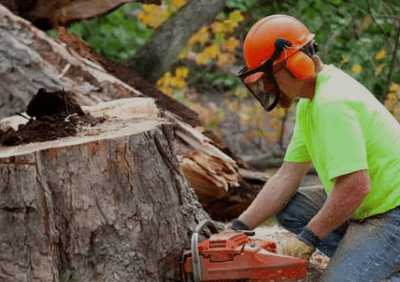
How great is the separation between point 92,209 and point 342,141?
1.15 meters

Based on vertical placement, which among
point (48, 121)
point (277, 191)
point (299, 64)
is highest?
point (299, 64)

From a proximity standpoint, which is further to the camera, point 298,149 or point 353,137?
point 298,149

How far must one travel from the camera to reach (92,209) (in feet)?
11.8

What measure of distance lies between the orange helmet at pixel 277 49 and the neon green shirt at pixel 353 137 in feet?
0.46

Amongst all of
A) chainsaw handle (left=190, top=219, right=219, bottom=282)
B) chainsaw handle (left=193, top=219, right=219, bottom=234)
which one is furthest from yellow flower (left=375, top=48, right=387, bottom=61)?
chainsaw handle (left=190, top=219, right=219, bottom=282)

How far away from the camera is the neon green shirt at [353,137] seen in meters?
3.47

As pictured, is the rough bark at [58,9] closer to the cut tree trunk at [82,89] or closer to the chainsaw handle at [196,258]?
the cut tree trunk at [82,89]

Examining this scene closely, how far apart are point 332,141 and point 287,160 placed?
27.5 inches

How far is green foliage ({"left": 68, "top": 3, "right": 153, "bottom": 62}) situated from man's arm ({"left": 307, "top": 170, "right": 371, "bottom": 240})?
7.16 metres

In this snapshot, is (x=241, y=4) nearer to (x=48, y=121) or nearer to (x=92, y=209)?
(x=48, y=121)

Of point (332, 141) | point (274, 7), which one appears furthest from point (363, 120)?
point (274, 7)

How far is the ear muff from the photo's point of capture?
11.9 ft

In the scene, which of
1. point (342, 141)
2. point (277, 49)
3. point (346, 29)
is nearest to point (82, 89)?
point (277, 49)

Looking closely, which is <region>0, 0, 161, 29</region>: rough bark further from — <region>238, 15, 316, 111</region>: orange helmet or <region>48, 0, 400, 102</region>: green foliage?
<region>238, 15, 316, 111</region>: orange helmet
